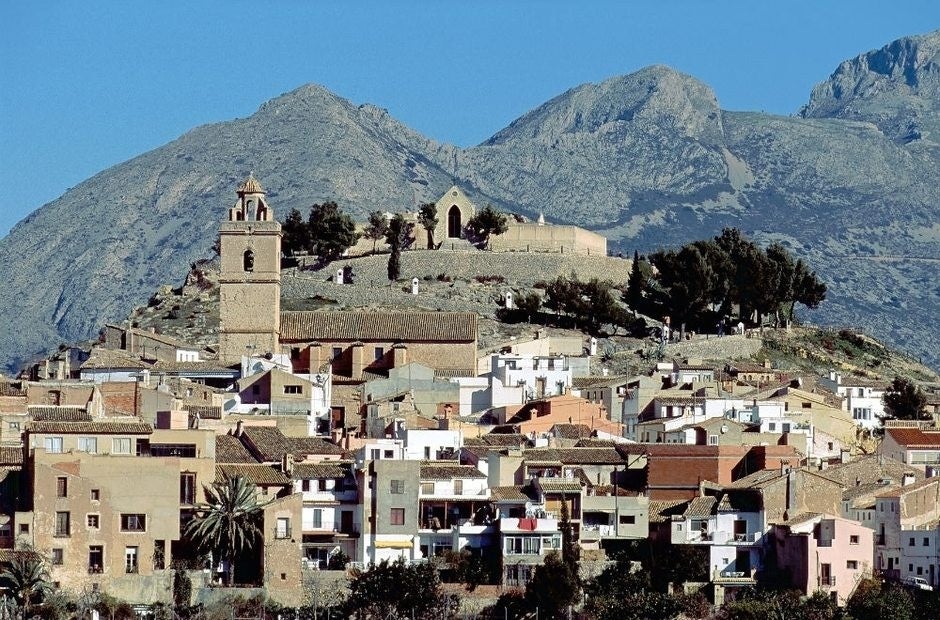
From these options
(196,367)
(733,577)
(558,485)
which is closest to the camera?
(733,577)

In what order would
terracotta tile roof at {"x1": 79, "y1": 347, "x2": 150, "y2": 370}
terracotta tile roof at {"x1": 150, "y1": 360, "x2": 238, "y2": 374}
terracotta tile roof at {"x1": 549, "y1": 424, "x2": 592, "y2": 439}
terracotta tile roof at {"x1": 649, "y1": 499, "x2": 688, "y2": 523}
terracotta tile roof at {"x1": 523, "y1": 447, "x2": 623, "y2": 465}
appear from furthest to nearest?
terracotta tile roof at {"x1": 150, "y1": 360, "x2": 238, "y2": 374}, terracotta tile roof at {"x1": 79, "y1": 347, "x2": 150, "y2": 370}, terracotta tile roof at {"x1": 549, "y1": 424, "x2": 592, "y2": 439}, terracotta tile roof at {"x1": 523, "y1": 447, "x2": 623, "y2": 465}, terracotta tile roof at {"x1": 649, "y1": 499, "x2": 688, "y2": 523}

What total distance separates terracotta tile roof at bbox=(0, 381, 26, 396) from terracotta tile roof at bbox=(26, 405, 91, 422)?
5.64 feet

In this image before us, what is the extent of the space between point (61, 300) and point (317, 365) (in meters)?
120

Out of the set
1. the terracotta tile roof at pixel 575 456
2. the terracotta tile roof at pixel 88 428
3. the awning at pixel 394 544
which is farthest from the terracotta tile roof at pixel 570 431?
the terracotta tile roof at pixel 88 428

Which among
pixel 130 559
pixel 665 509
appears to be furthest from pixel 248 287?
pixel 130 559

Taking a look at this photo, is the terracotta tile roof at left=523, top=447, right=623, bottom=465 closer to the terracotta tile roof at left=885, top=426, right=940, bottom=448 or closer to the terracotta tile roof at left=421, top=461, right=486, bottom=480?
the terracotta tile roof at left=421, top=461, right=486, bottom=480

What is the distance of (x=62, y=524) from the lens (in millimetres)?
55781

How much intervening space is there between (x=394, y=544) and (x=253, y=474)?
3919 mm

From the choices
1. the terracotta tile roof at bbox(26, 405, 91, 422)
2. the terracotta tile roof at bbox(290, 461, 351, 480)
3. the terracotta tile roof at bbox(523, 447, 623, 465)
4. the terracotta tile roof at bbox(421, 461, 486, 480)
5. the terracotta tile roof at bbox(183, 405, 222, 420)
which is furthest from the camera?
the terracotta tile roof at bbox(183, 405, 222, 420)

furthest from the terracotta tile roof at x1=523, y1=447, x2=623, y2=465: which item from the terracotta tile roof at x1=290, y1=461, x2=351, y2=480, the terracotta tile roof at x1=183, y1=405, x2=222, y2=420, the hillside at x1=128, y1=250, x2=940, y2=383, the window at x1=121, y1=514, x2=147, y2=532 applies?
the hillside at x1=128, y1=250, x2=940, y2=383

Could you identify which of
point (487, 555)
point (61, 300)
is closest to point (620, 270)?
point (487, 555)

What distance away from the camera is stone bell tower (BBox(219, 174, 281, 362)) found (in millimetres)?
79438

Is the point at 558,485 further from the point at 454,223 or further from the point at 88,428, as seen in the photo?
the point at 454,223

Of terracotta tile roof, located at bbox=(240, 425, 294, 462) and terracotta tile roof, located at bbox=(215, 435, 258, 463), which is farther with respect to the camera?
terracotta tile roof, located at bbox=(240, 425, 294, 462)
